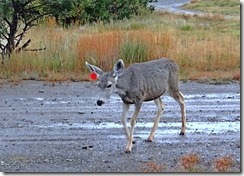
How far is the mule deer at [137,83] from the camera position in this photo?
31.1ft

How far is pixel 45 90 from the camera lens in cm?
1593

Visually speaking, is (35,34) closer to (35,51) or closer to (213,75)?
(35,51)

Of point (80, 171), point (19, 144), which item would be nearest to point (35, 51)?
point (19, 144)

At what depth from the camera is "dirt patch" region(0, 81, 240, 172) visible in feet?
→ 29.3

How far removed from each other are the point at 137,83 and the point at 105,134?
4.00 feet

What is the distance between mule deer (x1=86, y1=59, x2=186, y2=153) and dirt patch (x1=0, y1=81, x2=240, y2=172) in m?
0.41

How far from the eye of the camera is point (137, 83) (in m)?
9.95

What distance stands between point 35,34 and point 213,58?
6.21 m

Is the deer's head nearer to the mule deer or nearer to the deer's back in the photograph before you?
the mule deer

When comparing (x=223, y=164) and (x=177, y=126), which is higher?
(x=223, y=164)

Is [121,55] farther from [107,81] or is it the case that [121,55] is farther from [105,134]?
[107,81]

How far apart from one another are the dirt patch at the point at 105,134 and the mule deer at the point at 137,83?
0.41 metres

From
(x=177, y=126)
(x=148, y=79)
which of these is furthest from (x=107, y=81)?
(x=177, y=126)

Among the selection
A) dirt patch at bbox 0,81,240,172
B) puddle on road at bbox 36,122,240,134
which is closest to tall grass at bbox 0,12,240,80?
dirt patch at bbox 0,81,240,172
